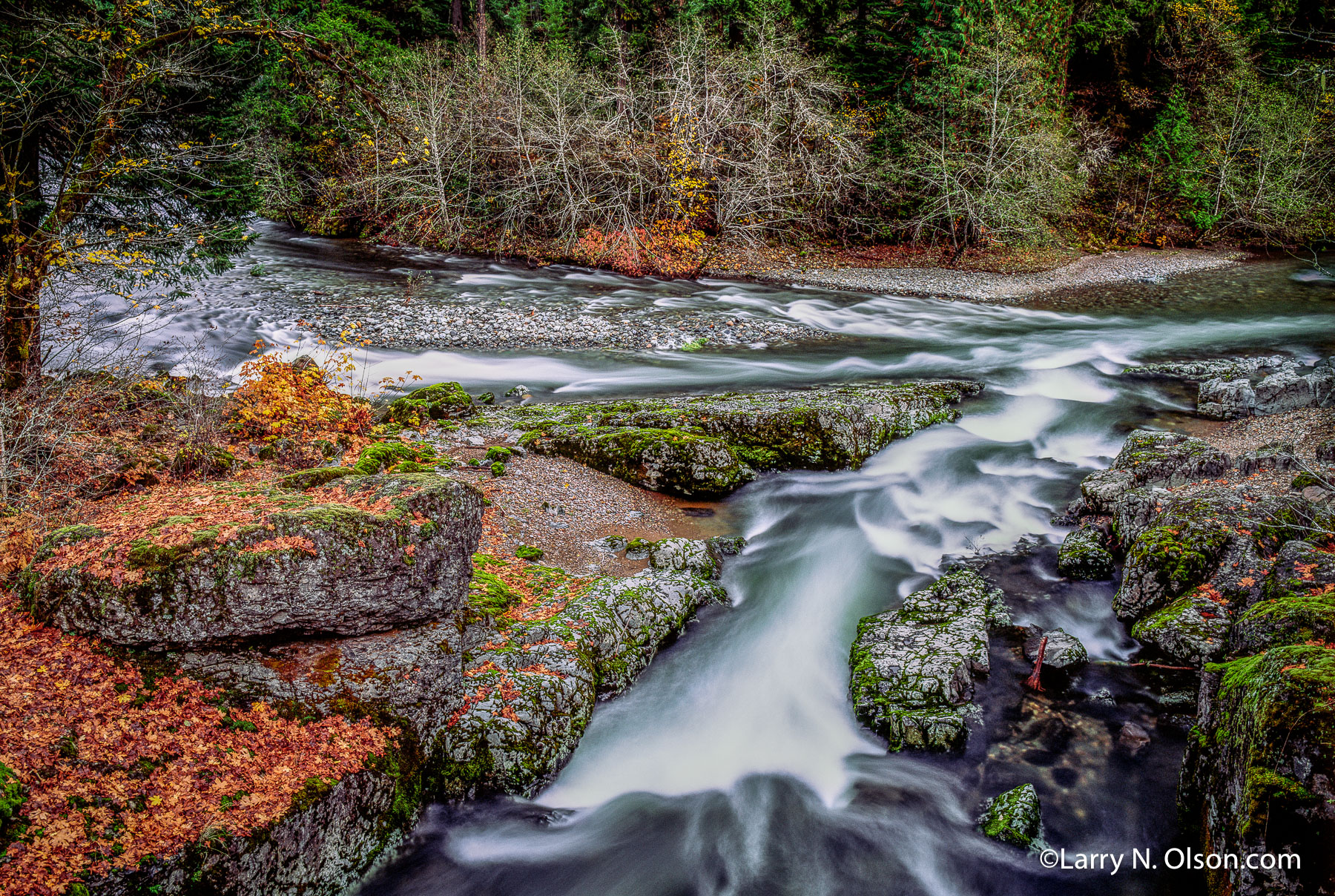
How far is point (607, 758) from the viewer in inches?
190

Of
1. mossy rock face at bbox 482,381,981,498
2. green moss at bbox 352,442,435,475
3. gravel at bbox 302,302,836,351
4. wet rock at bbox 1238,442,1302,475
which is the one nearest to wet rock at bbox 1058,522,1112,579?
wet rock at bbox 1238,442,1302,475

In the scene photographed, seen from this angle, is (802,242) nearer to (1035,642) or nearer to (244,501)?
(1035,642)

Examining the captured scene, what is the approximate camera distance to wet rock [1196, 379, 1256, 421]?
9.99 metres

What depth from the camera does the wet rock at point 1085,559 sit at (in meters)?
6.60

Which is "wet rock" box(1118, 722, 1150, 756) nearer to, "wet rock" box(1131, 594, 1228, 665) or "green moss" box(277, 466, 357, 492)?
"wet rock" box(1131, 594, 1228, 665)

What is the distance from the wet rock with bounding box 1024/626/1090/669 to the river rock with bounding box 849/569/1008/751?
35 cm

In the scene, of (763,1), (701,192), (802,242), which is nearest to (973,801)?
(701,192)

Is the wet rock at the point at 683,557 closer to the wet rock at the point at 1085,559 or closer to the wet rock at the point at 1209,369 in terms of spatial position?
the wet rock at the point at 1085,559

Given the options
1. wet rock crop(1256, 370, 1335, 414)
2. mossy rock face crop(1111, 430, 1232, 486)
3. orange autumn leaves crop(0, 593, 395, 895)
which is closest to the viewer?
orange autumn leaves crop(0, 593, 395, 895)

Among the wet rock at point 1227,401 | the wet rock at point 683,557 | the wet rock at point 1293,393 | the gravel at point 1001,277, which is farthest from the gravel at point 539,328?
the wet rock at point 683,557

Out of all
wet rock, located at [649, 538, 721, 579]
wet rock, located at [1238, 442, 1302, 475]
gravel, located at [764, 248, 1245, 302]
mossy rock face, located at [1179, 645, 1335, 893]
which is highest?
gravel, located at [764, 248, 1245, 302]

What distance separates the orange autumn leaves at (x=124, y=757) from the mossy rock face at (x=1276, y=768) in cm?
427

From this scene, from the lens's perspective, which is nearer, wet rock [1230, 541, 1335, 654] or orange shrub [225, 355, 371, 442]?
wet rock [1230, 541, 1335, 654]

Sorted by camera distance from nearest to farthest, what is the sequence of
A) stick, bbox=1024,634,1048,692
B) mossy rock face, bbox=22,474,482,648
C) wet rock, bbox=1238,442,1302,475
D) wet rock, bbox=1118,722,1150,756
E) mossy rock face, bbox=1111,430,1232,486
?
mossy rock face, bbox=22,474,482,648, wet rock, bbox=1118,722,1150,756, stick, bbox=1024,634,1048,692, wet rock, bbox=1238,442,1302,475, mossy rock face, bbox=1111,430,1232,486
